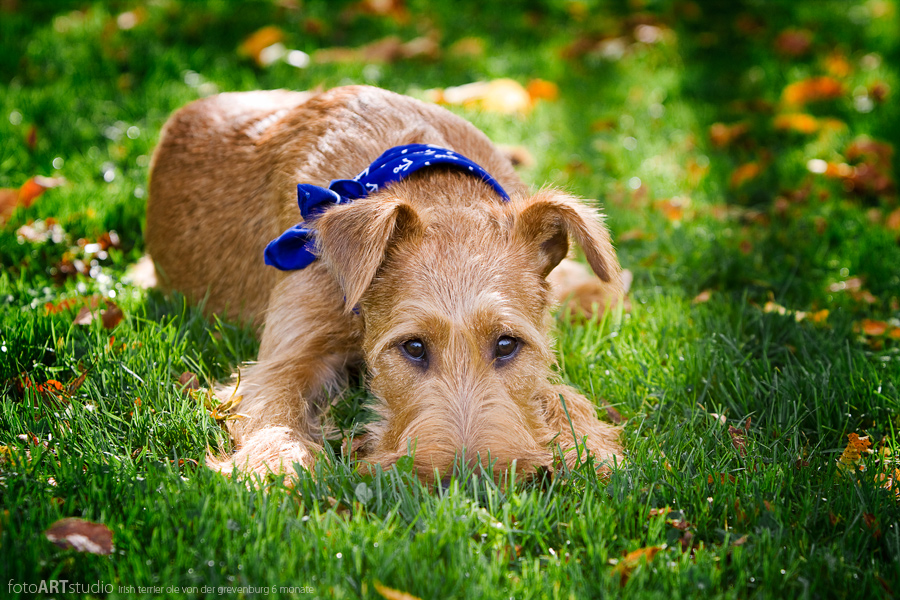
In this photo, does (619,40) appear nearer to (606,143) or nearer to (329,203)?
(606,143)

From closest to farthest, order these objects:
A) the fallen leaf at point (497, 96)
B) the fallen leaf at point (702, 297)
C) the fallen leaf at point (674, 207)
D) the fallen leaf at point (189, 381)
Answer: the fallen leaf at point (189, 381), the fallen leaf at point (702, 297), the fallen leaf at point (674, 207), the fallen leaf at point (497, 96)

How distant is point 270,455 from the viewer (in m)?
3.05

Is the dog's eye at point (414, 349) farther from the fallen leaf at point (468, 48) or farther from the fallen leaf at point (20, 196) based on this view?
the fallen leaf at point (468, 48)

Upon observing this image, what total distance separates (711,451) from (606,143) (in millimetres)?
3894

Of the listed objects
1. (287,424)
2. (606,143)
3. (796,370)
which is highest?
(606,143)

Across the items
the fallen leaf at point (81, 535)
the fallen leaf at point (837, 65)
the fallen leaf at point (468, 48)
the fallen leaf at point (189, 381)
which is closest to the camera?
the fallen leaf at point (81, 535)

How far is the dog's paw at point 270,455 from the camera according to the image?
2.90m

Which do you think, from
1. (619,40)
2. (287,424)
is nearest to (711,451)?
(287,424)

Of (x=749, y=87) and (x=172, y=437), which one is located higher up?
(x=749, y=87)

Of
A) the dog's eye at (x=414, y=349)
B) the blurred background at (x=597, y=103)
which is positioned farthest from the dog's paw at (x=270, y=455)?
the blurred background at (x=597, y=103)

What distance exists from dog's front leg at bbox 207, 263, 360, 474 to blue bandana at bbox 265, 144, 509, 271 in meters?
0.15

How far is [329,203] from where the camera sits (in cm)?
331

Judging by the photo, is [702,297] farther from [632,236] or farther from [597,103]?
[597,103]

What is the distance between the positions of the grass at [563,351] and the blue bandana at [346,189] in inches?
27.7
